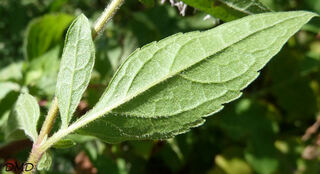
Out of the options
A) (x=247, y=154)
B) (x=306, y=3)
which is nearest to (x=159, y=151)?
(x=247, y=154)

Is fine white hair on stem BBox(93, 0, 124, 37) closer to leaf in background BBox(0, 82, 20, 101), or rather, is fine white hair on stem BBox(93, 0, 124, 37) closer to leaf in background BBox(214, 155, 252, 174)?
leaf in background BBox(0, 82, 20, 101)

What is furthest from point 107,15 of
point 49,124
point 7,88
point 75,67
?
point 7,88

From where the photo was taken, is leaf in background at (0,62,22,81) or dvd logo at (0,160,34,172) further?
leaf in background at (0,62,22,81)

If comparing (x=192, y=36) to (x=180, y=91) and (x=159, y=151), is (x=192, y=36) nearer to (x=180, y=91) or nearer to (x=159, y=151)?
(x=180, y=91)

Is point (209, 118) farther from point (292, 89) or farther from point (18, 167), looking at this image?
point (18, 167)

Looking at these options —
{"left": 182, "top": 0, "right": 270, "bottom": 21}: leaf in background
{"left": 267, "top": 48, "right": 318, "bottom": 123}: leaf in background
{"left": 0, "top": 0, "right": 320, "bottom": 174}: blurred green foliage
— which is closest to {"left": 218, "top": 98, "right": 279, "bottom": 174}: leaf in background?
{"left": 0, "top": 0, "right": 320, "bottom": 174}: blurred green foliage

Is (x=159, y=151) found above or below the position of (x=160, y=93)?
below
